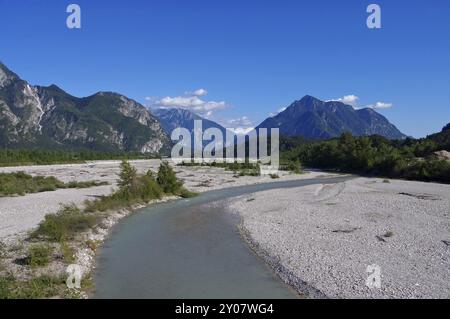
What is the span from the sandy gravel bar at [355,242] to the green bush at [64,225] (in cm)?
1149

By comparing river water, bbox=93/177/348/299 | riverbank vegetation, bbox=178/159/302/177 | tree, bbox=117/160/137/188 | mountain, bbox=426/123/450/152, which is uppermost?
mountain, bbox=426/123/450/152

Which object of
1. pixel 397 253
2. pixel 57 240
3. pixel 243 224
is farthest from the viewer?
pixel 243 224

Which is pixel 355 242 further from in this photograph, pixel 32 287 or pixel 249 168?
pixel 249 168

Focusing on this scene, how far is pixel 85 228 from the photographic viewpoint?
1181 inches

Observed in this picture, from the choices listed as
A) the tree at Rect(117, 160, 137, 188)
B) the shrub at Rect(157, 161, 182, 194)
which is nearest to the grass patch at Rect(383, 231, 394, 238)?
the tree at Rect(117, 160, 137, 188)

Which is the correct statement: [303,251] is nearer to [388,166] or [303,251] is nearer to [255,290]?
[255,290]

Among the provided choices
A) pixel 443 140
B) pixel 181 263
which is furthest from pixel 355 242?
pixel 443 140

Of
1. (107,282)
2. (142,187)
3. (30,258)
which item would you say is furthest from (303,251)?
(142,187)

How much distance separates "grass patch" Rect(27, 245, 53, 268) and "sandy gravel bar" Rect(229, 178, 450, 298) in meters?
11.5

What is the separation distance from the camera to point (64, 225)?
2872cm

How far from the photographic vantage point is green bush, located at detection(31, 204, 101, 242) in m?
26.7

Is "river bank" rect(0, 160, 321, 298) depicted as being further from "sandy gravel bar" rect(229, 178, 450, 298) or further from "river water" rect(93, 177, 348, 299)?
"sandy gravel bar" rect(229, 178, 450, 298)

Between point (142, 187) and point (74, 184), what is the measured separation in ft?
57.2

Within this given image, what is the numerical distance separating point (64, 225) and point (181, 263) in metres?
10.3
